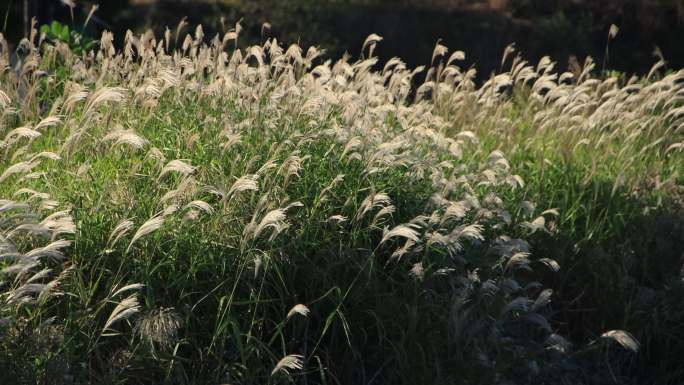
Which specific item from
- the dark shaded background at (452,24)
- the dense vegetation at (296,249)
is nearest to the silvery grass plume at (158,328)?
the dense vegetation at (296,249)

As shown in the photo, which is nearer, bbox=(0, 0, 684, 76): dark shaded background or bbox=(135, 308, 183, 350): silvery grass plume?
bbox=(135, 308, 183, 350): silvery grass plume

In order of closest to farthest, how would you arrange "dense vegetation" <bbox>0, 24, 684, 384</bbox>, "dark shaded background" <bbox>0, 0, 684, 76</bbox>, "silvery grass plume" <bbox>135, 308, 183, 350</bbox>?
"silvery grass plume" <bbox>135, 308, 183, 350</bbox>, "dense vegetation" <bbox>0, 24, 684, 384</bbox>, "dark shaded background" <bbox>0, 0, 684, 76</bbox>

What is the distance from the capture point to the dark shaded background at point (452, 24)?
46.2 ft

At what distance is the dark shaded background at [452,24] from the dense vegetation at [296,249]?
29.0 ft

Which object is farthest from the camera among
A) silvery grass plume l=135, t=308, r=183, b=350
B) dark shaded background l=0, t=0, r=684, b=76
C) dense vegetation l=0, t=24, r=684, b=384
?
dark shaded background l=0, t=0, r=684, b=76

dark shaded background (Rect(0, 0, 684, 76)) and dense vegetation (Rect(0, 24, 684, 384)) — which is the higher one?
dense vegetation (Rect(0, 24, 684, 384))

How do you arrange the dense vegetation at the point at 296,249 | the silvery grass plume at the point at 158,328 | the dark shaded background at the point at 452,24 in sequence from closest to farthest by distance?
the silvery grass plume at the point at 158,328 → the dense vegetation at the point at 296,249 → the dark shaded background at the point at 452,24

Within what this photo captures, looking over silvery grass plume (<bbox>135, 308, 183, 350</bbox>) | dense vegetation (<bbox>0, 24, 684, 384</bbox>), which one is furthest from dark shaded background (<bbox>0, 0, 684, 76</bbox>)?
silvery grass plume (<bbox>135, 308, 183, 350</bbox>)

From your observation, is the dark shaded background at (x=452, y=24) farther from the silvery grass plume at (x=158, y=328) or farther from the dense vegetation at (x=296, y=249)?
the silvery grass plume at (x=158, y=328)

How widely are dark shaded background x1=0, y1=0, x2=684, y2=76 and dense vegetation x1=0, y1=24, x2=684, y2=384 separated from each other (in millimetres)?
8834

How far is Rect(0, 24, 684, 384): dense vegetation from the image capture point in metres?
3.43

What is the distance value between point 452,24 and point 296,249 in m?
11.8

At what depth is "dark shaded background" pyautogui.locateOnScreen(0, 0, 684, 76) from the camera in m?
14.1

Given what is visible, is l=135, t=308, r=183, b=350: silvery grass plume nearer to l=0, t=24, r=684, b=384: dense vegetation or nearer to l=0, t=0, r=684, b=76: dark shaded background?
l=0, t=24, r=684, b=384: dense vegetation
